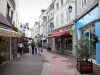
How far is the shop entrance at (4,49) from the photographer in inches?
560

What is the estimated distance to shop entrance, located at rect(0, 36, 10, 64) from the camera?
14.2 metres

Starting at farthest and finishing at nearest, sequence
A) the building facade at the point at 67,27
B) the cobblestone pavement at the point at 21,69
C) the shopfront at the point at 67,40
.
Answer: the shopfront at the point at 67,40 → the building facade at the point at 67,27 → the cobblestone pavement at the point at 21,69

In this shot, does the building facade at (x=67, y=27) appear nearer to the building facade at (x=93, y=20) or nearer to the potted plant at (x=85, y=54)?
the building facade at (x=93, y=20)

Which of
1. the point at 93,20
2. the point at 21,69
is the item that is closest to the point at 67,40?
the point at 93,20

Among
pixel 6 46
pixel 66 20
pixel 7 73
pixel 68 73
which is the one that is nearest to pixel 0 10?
pixel 6 46

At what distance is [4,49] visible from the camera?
15.2m

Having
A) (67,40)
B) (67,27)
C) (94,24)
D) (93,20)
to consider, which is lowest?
(67,40)

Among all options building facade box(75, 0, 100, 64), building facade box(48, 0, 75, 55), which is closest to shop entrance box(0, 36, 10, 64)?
building facade box(75, 0, 100, 64)

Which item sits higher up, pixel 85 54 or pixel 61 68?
pixel 85 54

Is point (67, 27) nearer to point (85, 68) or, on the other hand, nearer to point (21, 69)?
point (21, 69)

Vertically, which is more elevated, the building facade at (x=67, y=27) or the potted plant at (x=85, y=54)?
the building facade at (x=67, y=27)

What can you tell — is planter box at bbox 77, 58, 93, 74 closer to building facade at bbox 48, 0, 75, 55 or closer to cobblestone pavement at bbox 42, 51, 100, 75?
cobblestone pavement at bbox 42, 51, 100, 75

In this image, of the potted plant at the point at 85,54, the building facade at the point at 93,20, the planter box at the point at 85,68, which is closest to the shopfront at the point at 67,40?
the building facade at the point at 93,20

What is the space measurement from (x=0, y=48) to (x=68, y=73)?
21.7ft
